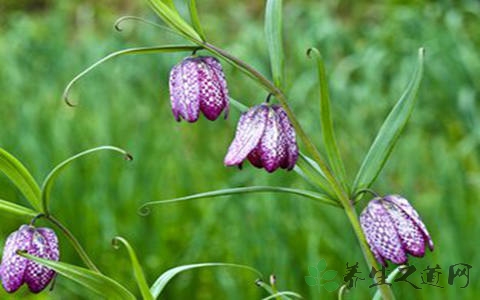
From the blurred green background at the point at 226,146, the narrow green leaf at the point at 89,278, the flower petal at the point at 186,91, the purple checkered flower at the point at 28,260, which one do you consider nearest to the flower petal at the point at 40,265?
the purple checkered flower at the point at 28,260

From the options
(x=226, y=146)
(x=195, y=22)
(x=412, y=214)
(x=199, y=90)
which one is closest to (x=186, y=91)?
(x=199, y=90)

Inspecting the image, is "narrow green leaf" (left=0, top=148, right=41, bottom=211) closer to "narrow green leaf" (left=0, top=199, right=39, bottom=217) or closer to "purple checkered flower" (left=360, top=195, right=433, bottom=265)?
"narrow green leaf" (left=0, top=199, right=39, bottom=217)

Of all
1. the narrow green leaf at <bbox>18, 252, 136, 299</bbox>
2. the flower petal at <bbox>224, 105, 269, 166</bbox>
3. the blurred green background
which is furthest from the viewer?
the blurred green background

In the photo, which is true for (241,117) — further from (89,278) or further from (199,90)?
(89,278)

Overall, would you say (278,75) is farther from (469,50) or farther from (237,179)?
(469,50)

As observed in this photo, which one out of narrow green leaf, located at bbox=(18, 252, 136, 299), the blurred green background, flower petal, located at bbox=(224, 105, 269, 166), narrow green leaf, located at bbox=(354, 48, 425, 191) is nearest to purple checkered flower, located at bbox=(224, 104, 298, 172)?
flower petal, located at bbox=(224, 105, 269, 166)

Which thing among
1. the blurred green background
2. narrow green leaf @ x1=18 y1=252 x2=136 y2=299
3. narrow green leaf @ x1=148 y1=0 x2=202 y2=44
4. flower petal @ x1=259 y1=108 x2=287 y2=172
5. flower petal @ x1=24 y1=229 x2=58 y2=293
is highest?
the blurred green background

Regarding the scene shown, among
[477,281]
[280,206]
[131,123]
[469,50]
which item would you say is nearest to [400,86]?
[469,50]

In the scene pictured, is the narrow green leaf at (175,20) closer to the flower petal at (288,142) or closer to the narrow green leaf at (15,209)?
the flower petal at (288,142)
